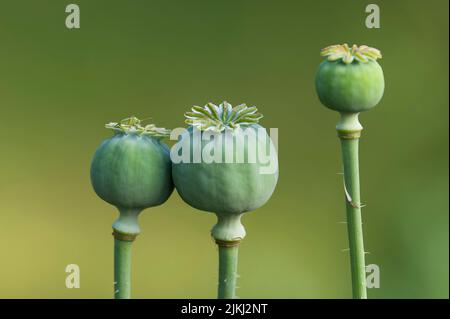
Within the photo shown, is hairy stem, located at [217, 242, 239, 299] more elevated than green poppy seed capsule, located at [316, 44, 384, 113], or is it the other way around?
green poppy seed capsule, located at [316, 44, 384, 113]

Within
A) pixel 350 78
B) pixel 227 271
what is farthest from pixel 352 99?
pixel 227 271

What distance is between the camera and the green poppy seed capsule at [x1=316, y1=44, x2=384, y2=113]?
1.85 ft

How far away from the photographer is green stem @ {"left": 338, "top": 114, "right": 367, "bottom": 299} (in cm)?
55

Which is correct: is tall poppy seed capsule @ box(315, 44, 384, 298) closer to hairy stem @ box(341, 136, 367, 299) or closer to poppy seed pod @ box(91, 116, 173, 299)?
hairy stem @ box(341, 136, 367, 299)

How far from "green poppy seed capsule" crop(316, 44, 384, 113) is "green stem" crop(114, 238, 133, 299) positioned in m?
0.18

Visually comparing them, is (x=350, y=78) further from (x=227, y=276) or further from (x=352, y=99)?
(x=227, y=276)

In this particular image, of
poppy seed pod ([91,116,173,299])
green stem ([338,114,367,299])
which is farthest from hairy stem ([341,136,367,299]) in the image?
poppy seed pod ([91,116,173,299])

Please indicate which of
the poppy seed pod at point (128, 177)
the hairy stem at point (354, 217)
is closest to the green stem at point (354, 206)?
the hairy stem at point (354, 217)

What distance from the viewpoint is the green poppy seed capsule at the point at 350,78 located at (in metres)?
0.56

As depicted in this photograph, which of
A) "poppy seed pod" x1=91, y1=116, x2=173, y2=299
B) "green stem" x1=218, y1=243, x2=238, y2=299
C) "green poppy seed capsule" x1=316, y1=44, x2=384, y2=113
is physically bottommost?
"green stem" x1=218, y1=243, x2=238, y2=299

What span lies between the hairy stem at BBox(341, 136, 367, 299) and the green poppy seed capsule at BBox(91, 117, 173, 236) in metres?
0.13

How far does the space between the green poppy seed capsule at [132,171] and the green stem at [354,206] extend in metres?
0.13

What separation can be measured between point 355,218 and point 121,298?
0.57 feet

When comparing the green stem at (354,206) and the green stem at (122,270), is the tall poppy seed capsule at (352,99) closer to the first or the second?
the green stem at (354,206)
